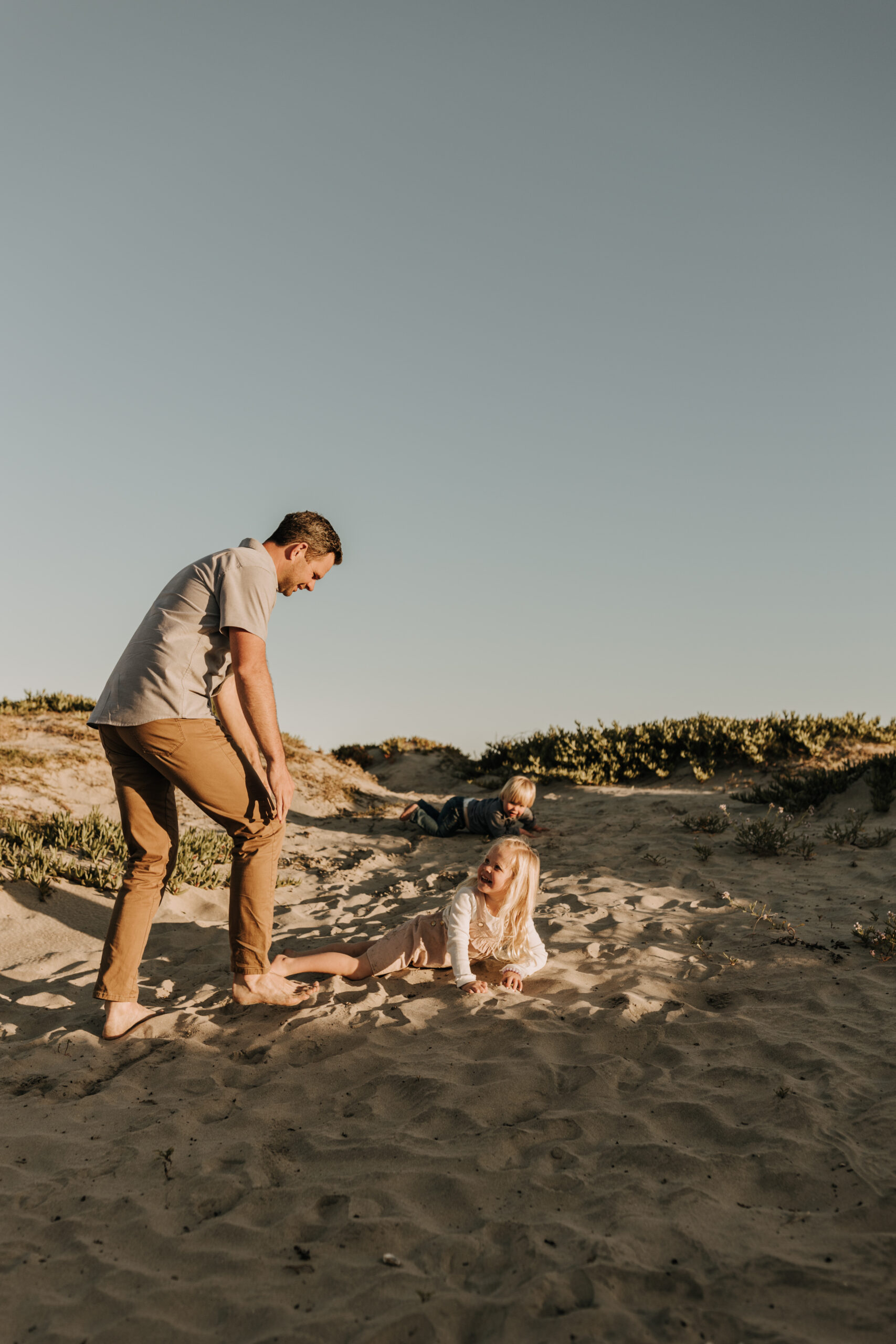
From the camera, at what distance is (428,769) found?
1470cm

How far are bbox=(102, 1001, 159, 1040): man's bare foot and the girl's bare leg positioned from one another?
2.55 ft

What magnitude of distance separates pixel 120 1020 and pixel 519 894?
2.31 m

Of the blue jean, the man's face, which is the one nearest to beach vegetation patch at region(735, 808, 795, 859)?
the blue jean

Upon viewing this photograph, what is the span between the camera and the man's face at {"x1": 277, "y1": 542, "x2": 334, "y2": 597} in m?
4.35

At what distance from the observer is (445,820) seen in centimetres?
933

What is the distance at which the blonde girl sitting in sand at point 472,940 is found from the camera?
461 cm

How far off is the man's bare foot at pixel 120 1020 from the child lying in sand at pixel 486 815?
186 inches

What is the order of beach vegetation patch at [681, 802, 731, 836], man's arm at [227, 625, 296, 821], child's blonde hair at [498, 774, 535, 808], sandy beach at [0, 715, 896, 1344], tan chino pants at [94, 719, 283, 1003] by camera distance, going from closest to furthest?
sandy beach at [0, 715, 896, 1344] → man's arm at [227, 625, 296, 821] → tan chino pants at [94, 719, 283, 1003] → child's blonde hair at [498, 774, 535, 808] → beach vegetation patch at [681, 802, 731, 836]

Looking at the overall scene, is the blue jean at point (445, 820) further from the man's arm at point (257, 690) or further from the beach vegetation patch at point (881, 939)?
the man's arm at point (257, 690)

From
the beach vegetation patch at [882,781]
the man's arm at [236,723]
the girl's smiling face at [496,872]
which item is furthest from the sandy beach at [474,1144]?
the beach vegetation patch at [882,781]

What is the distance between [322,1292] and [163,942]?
4147mm

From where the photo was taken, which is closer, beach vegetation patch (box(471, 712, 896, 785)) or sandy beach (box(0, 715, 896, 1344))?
sandy beach (box(0, 715, 896, 1344))

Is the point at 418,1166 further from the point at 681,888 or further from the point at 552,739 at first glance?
the point at 552,739

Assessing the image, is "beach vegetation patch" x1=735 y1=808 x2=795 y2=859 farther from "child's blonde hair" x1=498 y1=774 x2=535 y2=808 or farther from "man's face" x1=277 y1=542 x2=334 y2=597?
"man's face" x1=277 y1=542 x2=334 y2=597
